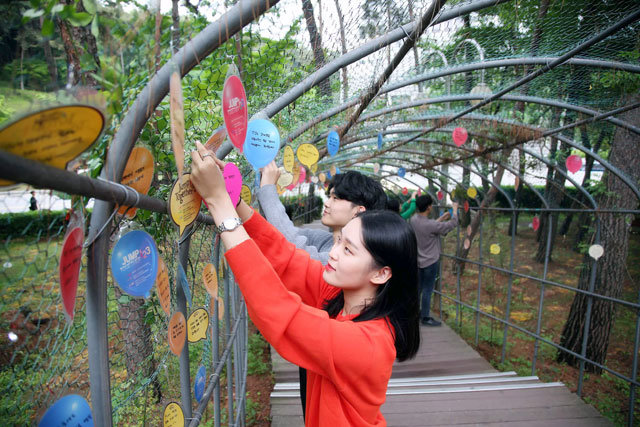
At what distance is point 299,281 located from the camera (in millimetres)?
1589

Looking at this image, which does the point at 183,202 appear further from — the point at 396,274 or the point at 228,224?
the point at 396,274

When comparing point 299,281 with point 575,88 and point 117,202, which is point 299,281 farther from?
point 575,88

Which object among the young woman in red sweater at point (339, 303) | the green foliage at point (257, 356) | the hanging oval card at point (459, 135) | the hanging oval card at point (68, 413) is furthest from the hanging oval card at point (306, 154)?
the green foliage at point (257, 356)

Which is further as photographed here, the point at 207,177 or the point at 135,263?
the point at 207,177

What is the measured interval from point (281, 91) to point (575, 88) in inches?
108

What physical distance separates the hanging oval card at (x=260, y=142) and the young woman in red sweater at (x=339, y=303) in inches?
10.4

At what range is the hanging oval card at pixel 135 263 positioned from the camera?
31.2 inches

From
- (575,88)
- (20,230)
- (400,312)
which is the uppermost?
(575,88)

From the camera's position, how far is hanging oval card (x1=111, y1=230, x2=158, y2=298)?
31.2 inches

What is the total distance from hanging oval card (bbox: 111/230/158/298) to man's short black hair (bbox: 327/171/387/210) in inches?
54.9

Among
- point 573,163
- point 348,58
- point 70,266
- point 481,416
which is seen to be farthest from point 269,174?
point 573,163

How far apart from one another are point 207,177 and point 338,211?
1233 millimetres

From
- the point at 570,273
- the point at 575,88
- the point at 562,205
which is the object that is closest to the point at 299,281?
the point at 575,88

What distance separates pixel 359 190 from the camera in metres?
2.12
